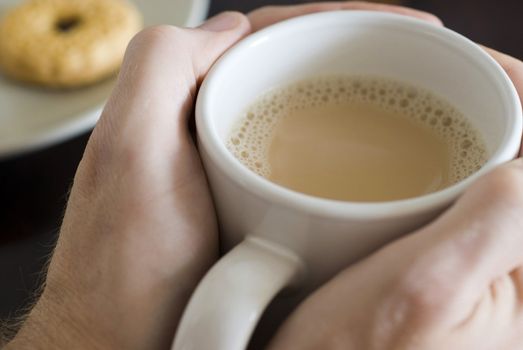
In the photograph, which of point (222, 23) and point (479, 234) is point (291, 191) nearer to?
point (479, 234)

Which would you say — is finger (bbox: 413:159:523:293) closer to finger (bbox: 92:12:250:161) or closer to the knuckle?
the knuckle

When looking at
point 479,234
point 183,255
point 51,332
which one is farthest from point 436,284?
point 51,332

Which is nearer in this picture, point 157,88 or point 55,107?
point 157,88

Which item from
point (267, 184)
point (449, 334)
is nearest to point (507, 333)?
point (449, 334)

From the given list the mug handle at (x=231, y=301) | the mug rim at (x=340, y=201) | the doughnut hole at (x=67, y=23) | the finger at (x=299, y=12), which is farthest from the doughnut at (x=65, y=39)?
the mug handle at (x=231, y=301)

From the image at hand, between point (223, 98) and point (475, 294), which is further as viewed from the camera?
point (223, 98)

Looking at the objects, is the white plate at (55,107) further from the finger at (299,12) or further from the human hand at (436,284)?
the human hand at (436,284)

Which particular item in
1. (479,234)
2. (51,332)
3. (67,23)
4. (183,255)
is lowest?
(67,23)

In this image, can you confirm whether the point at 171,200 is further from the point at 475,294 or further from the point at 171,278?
the point at 475,294

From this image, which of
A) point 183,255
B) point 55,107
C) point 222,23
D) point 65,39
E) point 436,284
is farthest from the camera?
point 65,39
